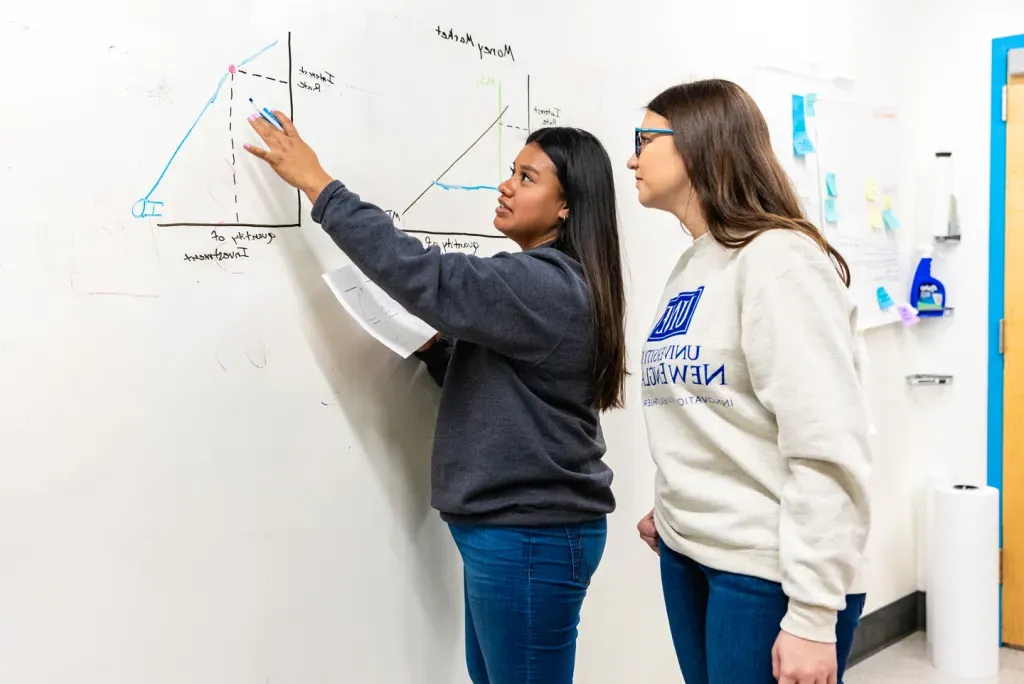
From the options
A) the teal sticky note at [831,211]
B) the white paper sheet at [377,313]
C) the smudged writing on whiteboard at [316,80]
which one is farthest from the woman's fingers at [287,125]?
the teal sticky note at [831,211]

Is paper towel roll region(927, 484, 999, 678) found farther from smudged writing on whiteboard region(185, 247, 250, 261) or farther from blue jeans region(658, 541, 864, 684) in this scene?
smudged writing on whiteboard region(185, 247, 250, 261)

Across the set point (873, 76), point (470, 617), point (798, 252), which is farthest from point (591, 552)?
point (873, 76)

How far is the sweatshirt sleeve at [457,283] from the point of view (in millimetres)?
1318

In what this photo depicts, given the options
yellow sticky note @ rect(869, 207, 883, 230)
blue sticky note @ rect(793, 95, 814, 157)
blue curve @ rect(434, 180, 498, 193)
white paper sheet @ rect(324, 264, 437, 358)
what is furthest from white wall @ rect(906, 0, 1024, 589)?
white paper sheet @ rect(324, 264, 437, 358)

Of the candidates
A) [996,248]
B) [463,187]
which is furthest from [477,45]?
[996,248]

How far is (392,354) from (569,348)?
38cm

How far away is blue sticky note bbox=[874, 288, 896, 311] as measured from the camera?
3.06m

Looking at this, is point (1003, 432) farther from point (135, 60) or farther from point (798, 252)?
point (135, 60)

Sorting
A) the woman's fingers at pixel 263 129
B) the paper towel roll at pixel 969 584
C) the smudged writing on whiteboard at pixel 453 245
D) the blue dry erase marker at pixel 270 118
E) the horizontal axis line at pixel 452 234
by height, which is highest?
the blue dry erase marker at pixel 270 118

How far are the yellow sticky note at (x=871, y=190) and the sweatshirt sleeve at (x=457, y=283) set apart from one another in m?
1.93

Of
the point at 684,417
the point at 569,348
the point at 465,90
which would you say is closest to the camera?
the point at 684,417

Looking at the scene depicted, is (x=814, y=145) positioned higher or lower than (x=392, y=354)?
higher

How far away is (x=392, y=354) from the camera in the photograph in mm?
1683

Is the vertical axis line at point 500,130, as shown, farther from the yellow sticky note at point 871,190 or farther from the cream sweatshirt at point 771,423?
the yellow sticky note at point 871,190
